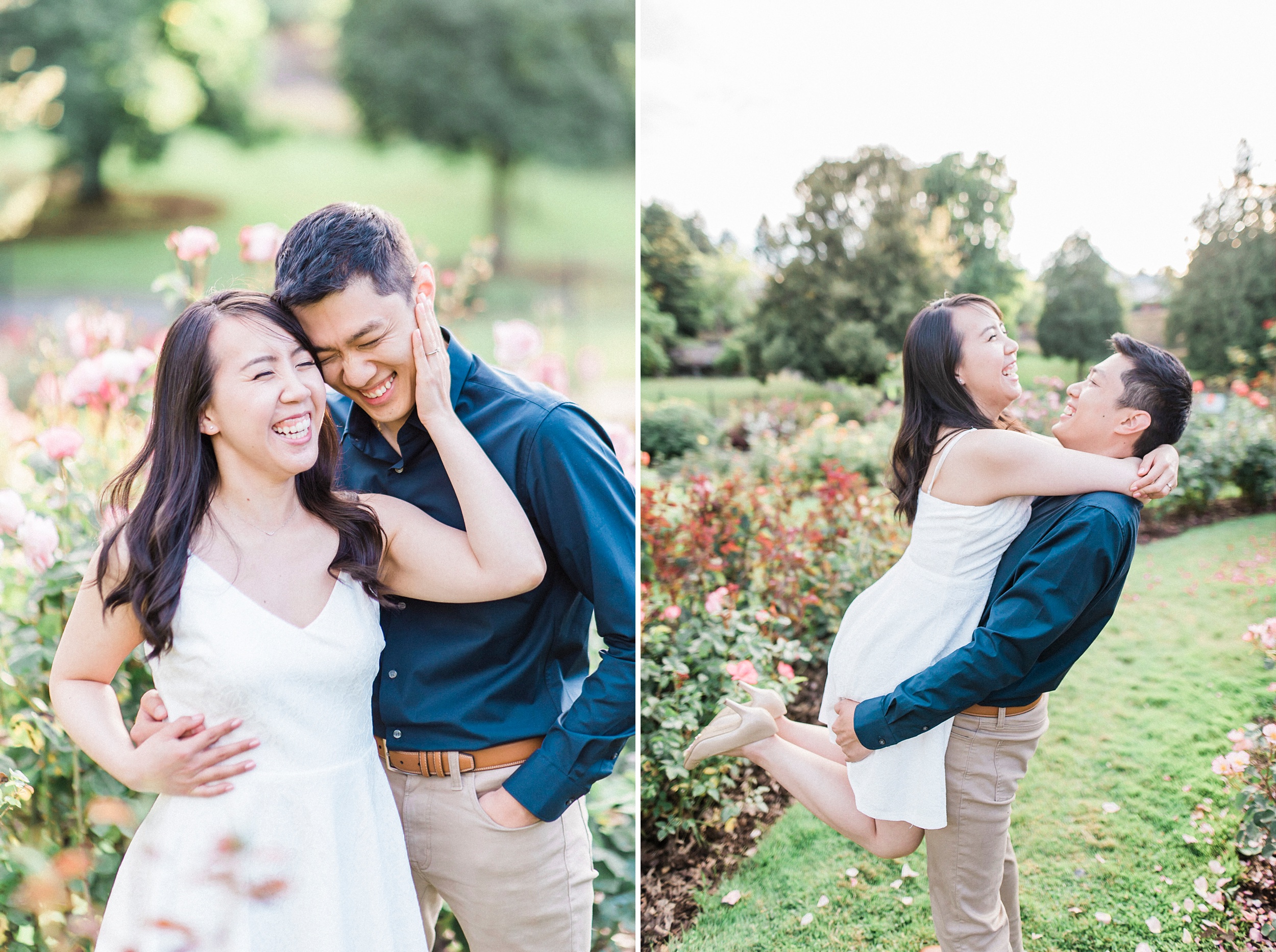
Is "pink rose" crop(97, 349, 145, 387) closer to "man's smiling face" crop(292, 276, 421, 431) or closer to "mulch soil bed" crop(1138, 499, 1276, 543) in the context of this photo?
"man's smiling face" crop(292, 276, 421, 431)

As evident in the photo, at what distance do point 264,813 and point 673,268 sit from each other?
2033 millimetres

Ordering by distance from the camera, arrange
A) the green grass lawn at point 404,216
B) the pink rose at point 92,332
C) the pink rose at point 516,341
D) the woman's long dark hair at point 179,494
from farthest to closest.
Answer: the green grass lawn at point 404,216
the pink rose at point 516,341
the pink rose at point 92,332
the woman's long dark hair at point 179,494

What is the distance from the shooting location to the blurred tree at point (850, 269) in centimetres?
265

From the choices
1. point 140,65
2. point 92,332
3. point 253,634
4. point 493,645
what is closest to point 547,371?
point 92,332

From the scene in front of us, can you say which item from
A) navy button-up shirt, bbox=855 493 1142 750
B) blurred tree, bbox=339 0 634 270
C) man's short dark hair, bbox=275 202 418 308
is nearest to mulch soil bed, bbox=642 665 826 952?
navy button-up shirt, bbox=855 493 1142 750

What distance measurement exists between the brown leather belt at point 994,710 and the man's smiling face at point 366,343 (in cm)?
139

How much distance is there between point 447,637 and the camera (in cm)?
194

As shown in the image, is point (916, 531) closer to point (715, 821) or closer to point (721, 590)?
point (721, 590)

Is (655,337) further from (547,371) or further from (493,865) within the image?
(493,865)

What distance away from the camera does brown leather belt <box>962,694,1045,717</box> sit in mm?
2027

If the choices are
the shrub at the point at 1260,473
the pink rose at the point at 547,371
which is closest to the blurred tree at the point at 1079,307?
the shrub at the point at 1260,473

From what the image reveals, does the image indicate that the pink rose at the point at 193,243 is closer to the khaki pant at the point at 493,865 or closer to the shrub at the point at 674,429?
the shrub at the point at 674,429

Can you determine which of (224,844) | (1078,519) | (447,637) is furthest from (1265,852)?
(224,844)

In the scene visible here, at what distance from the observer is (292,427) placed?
175 centimetres
